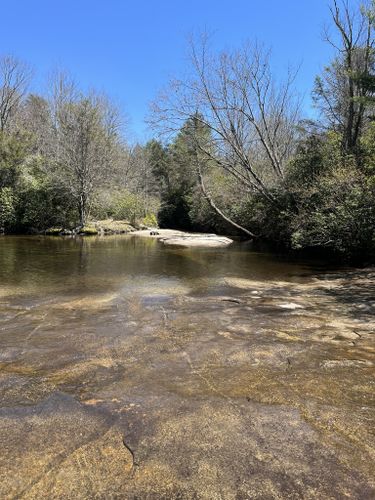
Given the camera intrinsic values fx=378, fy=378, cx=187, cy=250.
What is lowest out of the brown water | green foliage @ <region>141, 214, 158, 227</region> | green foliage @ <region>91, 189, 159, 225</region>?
the brown water

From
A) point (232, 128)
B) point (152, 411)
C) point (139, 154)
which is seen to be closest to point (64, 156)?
point (232, 128)

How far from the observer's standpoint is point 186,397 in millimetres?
3703

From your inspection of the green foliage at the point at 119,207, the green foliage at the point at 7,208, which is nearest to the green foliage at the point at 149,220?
the green foliage at the point at 119,207

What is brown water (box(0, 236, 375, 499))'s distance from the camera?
2.58 m

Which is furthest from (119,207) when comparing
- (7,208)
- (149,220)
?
(7,208)

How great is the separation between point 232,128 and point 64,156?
1386cm

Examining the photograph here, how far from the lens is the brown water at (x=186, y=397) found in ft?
8.46

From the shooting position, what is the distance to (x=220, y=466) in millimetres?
2693

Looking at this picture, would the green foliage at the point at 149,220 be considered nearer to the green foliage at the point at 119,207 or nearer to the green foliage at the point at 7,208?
the green foliage at the point at 119,207

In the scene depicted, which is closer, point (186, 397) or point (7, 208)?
point (186, 397)

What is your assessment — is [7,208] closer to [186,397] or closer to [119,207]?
[119,207]

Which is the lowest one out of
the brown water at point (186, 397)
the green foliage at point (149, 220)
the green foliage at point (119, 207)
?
the brown water at point (186, 397)

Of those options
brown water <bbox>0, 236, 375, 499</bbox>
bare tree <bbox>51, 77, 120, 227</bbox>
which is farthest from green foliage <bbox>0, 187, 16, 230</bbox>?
brown water <bbox>0, 236, 375, 499</bbox>

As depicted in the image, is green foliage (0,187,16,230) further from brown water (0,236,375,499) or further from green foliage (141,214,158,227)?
brown water (0,236,375,499)
